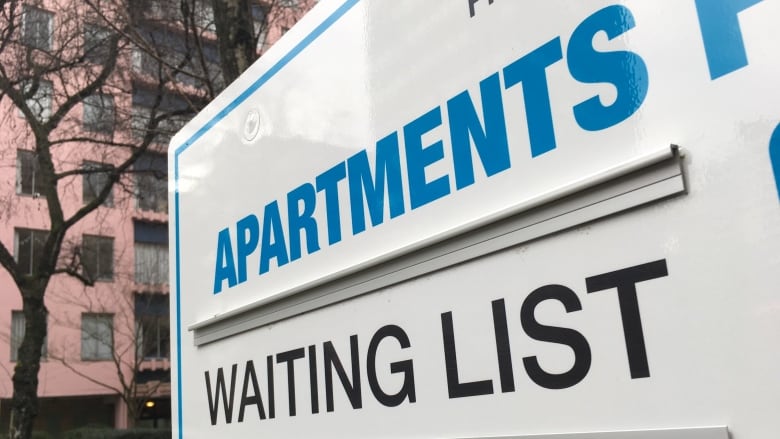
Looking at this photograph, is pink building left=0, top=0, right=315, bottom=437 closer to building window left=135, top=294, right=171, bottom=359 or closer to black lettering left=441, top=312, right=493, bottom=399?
building window left=135, top=294, right=171, bottom=359

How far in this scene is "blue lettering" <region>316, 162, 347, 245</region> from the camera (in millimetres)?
1739

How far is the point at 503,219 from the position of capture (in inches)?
50.7

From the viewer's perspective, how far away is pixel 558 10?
4.16 ft

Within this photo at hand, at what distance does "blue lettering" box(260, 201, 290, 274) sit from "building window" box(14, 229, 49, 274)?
24.1 meters

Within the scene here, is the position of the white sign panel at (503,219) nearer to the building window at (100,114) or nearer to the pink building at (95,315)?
the building window at (100,114)

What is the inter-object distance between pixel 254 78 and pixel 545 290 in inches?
51.5

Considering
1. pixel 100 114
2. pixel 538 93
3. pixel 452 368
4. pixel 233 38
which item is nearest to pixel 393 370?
pixel 452 368

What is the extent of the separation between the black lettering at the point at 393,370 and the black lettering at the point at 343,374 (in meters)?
0.05

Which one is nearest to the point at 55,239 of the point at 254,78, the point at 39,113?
the point at 39,113

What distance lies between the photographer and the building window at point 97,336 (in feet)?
78.6

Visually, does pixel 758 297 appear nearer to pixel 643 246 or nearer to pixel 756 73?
pixel 643 246

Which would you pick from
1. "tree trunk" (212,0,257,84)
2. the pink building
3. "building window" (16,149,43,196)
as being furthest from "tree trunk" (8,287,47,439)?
"tree trunk" (212,0,257,84)

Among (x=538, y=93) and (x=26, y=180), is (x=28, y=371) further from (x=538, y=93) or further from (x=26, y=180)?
(x=538, y=93)

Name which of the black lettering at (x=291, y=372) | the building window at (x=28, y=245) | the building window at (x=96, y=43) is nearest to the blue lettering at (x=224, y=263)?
the black lettering at (x=291, y=372)
